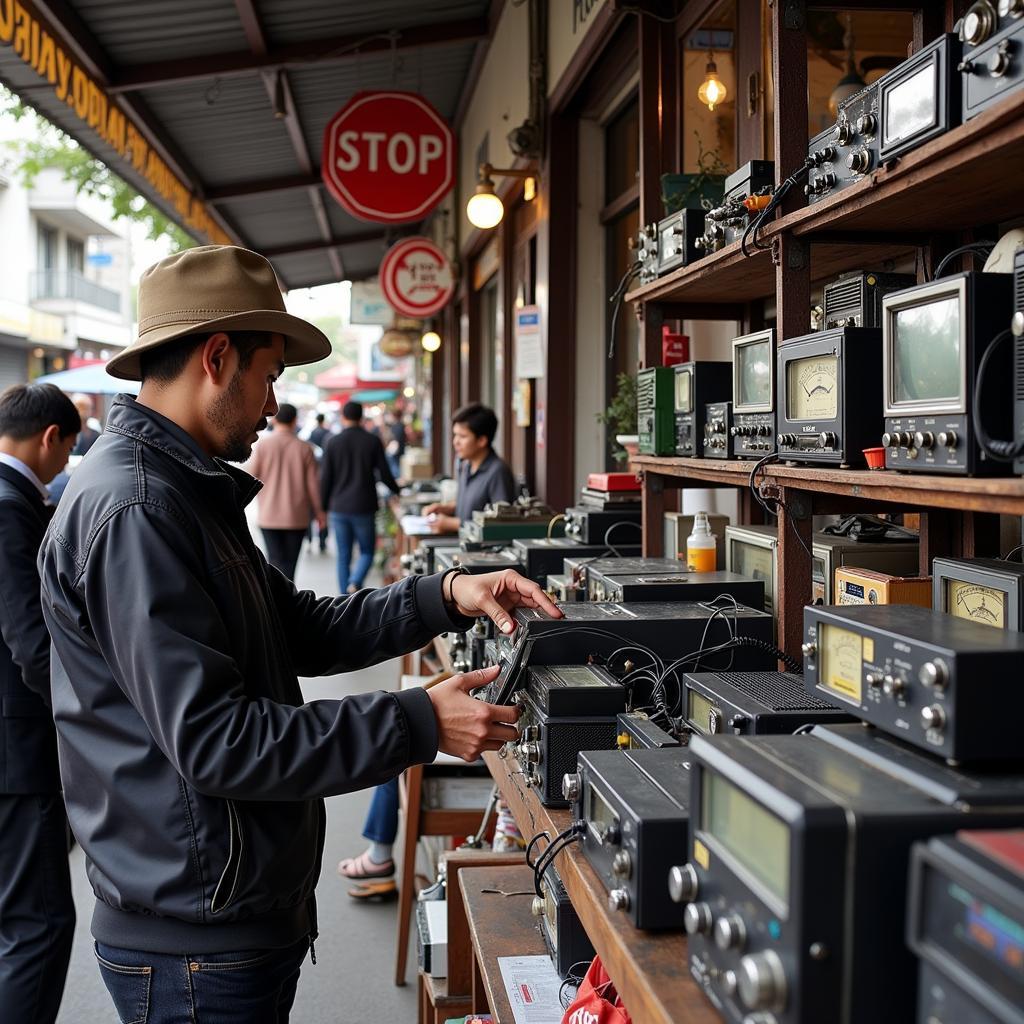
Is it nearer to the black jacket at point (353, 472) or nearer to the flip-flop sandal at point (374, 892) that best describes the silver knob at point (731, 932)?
the flip-flop sandal at point (374, 892)

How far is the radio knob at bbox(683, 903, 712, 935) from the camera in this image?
4.43ft

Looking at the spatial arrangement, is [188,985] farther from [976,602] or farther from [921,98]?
[921,98]

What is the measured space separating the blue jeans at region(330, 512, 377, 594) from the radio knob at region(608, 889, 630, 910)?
914 centimetres

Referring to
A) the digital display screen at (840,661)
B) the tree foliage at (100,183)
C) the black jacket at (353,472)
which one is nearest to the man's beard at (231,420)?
the digital display screen at (840,661)

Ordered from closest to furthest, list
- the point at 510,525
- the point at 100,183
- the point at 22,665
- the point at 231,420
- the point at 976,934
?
the point at 976,934
the point at 231,420
the point at 22,665
the point at 510,525
the point at 100,183

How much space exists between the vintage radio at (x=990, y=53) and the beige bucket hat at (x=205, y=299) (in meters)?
1.17

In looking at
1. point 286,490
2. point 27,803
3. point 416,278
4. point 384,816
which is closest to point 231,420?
point 27,803

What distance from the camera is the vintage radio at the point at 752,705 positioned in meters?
1.94

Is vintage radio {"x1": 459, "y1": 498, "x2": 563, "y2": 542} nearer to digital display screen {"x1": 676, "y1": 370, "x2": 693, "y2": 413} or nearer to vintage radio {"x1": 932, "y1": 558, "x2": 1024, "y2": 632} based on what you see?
digital display screen {"x1": 676, "y1": 370, "x2": 693, "y2": 413}

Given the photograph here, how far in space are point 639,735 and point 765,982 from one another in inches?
35.6

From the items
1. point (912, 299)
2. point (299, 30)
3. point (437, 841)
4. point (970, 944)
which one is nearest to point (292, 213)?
point (299, 30)

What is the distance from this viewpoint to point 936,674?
1363 millimetres

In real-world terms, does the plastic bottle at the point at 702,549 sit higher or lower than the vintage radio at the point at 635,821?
higher

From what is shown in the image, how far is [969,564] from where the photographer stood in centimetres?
198
